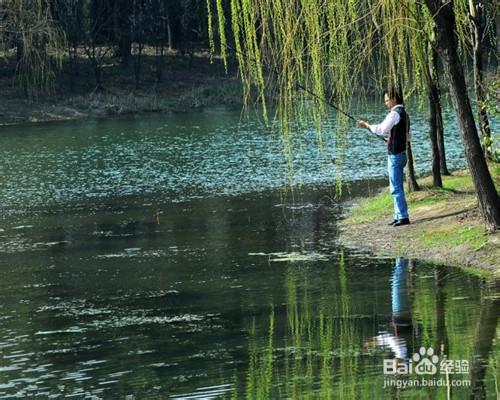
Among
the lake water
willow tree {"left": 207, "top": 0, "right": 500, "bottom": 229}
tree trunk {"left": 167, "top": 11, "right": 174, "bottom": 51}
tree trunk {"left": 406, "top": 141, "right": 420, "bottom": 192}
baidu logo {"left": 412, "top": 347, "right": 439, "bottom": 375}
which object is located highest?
tree trunk {"left": 167, "top": 11, "right": 174, "bottom": 51}

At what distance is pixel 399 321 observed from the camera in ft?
35.0

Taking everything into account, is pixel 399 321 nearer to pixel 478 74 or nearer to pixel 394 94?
pixel 394 94

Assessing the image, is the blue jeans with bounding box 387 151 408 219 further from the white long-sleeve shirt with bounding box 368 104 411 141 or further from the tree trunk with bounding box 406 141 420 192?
the tree trunk with bounding box 406 141 420 192

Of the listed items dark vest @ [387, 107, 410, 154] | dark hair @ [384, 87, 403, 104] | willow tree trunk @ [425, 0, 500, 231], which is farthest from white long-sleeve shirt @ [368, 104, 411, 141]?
willow tree trunk @ [425, 0, 500, 231]

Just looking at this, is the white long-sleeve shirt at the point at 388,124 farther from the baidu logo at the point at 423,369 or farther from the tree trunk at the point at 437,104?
the baidu logo at the point at 423,369

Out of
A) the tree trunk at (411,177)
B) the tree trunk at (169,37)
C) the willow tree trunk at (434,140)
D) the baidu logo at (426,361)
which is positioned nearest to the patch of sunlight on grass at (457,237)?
the tree trunk at (411,177)

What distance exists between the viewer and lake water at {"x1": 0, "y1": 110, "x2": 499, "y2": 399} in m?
9.05

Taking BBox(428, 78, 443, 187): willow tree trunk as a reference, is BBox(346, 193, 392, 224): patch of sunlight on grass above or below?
below

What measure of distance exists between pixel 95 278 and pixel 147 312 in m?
2.75

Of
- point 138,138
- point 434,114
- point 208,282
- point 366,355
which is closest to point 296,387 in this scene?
point 366,355

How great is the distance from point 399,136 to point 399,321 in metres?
5.63

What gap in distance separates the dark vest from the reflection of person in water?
109 inches

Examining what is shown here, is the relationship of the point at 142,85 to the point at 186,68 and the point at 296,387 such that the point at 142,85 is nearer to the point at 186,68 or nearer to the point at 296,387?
the point at 186,68

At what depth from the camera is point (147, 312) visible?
12320 mm
